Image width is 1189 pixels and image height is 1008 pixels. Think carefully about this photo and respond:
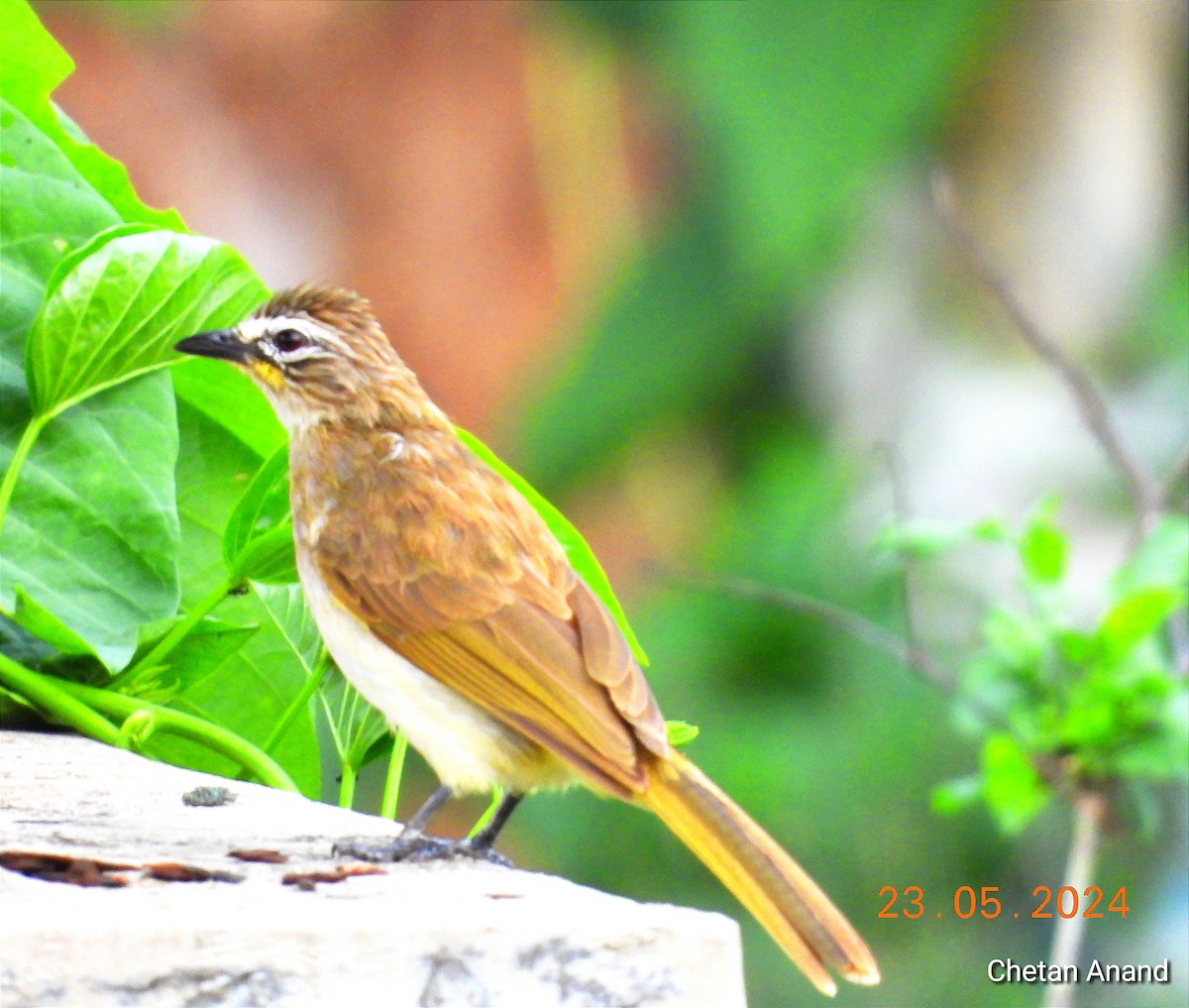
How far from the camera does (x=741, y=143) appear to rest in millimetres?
4523

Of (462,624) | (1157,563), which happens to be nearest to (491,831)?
(462,624)

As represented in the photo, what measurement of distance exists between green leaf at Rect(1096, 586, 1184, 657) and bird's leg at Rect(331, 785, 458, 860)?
95cm

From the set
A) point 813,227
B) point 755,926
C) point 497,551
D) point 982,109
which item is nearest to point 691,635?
point 755,926

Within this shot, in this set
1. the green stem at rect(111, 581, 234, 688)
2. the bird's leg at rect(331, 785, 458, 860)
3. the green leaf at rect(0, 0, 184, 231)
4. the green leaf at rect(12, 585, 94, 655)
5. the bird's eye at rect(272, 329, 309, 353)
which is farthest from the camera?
the bird's eye at rect(272, 329, 309, 353)

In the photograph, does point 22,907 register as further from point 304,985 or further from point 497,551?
point 497,551

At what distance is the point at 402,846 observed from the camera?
5.05 ft

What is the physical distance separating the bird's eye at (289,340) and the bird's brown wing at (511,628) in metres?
0.26

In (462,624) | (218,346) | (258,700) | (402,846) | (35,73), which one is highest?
(35,73)

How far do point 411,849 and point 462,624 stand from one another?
1.36ft

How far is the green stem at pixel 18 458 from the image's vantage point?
173 centimetres

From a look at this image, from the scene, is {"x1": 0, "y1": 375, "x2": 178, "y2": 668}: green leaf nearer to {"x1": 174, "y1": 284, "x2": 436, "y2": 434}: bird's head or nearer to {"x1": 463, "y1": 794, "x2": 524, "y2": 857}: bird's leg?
{"x1": 174, "y1": 284, "x2": 436, "y2": 434}: bird's head

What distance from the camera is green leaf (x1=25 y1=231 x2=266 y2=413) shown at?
1.74m

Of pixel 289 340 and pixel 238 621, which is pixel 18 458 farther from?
pixel 289 340

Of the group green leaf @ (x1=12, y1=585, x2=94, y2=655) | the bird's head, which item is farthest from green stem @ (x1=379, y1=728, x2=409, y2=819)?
the bird's head
